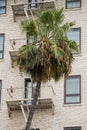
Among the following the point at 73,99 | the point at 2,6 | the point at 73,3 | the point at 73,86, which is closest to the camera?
the point at 73,99

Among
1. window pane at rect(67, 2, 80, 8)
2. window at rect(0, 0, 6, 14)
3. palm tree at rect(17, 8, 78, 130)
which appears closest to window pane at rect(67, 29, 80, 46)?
window pane at rect(67, 2, 80, 8)

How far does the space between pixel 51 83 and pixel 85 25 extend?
511 cm

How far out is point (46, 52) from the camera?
38.4 m

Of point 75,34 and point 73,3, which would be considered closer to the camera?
point 75,34

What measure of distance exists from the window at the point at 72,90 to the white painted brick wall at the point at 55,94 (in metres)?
0.28

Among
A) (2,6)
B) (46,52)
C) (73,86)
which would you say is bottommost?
(73,86)

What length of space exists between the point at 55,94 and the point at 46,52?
7.22 meters

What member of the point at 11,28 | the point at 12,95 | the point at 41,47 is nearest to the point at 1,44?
the point at 11,28

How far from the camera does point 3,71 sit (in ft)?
153

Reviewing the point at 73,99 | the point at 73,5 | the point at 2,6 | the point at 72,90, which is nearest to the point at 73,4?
the point at 73,5

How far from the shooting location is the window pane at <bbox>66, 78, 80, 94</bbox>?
45000 millimetres

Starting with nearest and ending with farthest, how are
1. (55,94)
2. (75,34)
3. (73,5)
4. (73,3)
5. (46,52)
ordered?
(46,52) < (55,94) < (75,34) < (73,5) < (73,3)

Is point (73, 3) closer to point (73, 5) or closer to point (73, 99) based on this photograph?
point (73, 5)

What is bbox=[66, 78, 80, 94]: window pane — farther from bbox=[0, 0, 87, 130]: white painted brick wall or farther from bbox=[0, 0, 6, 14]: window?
bbox=[0, 0, 6, 14]: window
